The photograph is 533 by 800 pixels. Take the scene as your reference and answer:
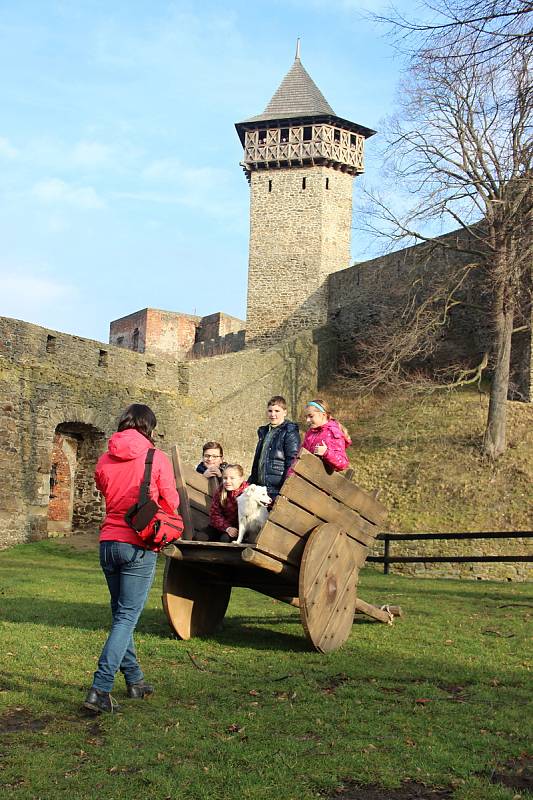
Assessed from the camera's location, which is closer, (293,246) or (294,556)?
(294,556)

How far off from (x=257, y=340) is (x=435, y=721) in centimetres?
2990

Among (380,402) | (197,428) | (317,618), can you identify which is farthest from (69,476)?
(317,618)

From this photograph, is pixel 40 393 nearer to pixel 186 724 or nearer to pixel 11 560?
pixel 11 560

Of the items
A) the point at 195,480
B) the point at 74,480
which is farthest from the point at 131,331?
the point at 195,480

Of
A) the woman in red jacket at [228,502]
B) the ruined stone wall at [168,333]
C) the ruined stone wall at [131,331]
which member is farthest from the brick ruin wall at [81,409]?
the ruined stone wall at [131,331]

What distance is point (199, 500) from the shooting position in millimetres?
7379

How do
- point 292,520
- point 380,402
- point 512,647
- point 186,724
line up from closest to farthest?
1. point 186,724
2. point 292,520
3. point 512,647
4. point 380,402

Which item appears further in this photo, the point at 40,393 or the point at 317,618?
the point at 40,393

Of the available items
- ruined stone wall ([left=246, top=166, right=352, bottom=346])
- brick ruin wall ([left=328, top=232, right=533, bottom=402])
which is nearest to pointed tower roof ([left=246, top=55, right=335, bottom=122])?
ruined stone wall ([left=246, top=166, right=352, bottom=346])

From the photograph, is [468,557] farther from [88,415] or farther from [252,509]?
[88,415]

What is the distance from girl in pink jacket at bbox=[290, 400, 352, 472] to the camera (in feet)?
21.4

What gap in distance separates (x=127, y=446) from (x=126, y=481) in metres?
0.21

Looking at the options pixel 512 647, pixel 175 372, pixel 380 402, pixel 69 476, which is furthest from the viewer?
pixel 380 402

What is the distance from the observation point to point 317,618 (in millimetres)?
6355
